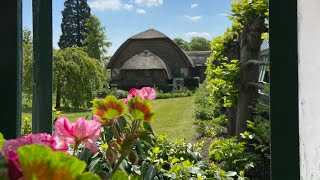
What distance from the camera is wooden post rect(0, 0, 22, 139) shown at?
2.54ft

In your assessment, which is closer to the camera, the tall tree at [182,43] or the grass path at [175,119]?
the tall tree at [182,43]

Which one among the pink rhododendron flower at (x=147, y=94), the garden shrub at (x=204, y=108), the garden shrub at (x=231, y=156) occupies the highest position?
the pink rhododendron flower at (x=147, y=94)

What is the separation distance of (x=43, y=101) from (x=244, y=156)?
4.24 ft

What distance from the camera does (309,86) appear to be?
80 centimetres

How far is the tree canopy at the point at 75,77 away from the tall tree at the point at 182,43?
283 mm

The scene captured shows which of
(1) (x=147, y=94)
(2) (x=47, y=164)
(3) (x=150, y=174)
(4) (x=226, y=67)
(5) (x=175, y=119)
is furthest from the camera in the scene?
(4) (x=226, y=67)

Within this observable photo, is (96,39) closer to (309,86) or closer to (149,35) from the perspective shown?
(149,35)

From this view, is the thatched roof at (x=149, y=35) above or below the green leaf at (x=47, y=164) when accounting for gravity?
above

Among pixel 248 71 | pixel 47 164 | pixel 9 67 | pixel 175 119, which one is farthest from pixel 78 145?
pixel 248 71

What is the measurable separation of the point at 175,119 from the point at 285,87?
2.80ft

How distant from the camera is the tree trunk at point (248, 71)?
2.11 meters

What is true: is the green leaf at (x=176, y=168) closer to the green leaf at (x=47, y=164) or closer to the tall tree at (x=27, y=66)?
the tall tree at (x=27, y=66)

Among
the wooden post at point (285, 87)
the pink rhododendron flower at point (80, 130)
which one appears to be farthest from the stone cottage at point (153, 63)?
the pink rhododendron flower at point (80, 130)

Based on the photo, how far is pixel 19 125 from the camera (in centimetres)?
79
